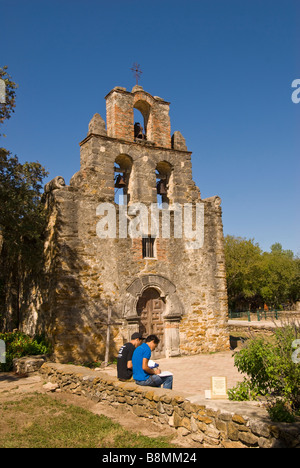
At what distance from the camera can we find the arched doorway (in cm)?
1336

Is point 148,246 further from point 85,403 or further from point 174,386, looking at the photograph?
point 85,403

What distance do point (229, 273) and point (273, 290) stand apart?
5673 millimetres

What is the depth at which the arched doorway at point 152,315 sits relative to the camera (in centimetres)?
1336

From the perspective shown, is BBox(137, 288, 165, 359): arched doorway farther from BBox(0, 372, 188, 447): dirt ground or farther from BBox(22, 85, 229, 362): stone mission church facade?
BBox(0, 372, 188, 447): dirt ground

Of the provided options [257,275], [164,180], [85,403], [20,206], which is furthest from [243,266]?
[85,403]

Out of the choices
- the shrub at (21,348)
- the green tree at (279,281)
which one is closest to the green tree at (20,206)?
the shrub at (21,348)

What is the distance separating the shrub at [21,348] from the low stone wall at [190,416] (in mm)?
3063

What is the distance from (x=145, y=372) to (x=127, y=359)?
59cm

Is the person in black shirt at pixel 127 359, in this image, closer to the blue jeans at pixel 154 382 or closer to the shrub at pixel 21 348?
the blue jeans at pixel 154 382

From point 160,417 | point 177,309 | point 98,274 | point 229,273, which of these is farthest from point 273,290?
point 160,417

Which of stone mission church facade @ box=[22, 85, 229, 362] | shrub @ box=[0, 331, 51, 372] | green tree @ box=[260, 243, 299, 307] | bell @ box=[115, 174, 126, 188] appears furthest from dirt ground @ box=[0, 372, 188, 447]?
green tree @ box=[260, 243, 299, 307]
